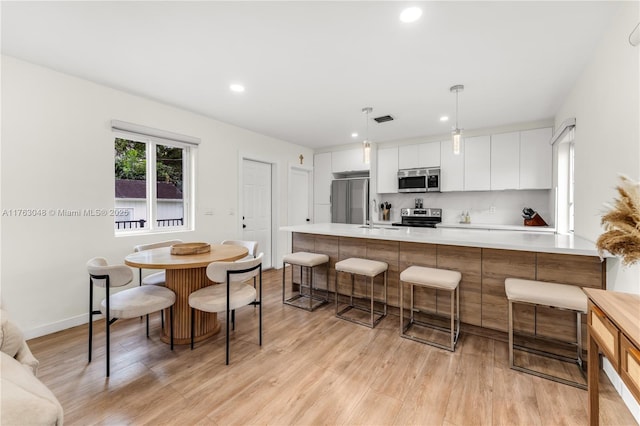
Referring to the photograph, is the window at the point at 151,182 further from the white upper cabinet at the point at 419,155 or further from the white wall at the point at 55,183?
the white upper cabinet at the point at 419,155

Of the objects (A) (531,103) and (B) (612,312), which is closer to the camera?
(B) (612,312)

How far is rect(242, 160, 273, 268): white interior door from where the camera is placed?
15.1 feet

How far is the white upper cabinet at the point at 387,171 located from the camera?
517 cm

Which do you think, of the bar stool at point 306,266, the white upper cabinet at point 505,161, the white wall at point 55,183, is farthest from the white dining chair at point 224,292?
the white upper cabinet at point 505,161

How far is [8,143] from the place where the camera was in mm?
2338

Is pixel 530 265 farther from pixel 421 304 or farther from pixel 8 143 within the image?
pixel 8 143

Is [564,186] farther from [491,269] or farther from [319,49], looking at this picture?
[319,49]

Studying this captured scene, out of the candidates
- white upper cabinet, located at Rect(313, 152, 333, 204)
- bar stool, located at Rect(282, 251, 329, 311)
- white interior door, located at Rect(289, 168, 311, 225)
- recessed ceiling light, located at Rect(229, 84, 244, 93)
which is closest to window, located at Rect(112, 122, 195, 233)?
recessed ceiling light, located at Rect(229, 84, 244, 93)

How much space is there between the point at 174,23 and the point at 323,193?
417 centimetres

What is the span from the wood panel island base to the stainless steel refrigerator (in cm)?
217

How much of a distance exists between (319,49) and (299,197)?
3680 millimetres

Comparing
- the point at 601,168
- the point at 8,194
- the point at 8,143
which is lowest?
the point at 8,194

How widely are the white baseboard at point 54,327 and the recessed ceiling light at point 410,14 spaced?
390 cm

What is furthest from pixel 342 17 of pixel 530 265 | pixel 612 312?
pixel 530 265
